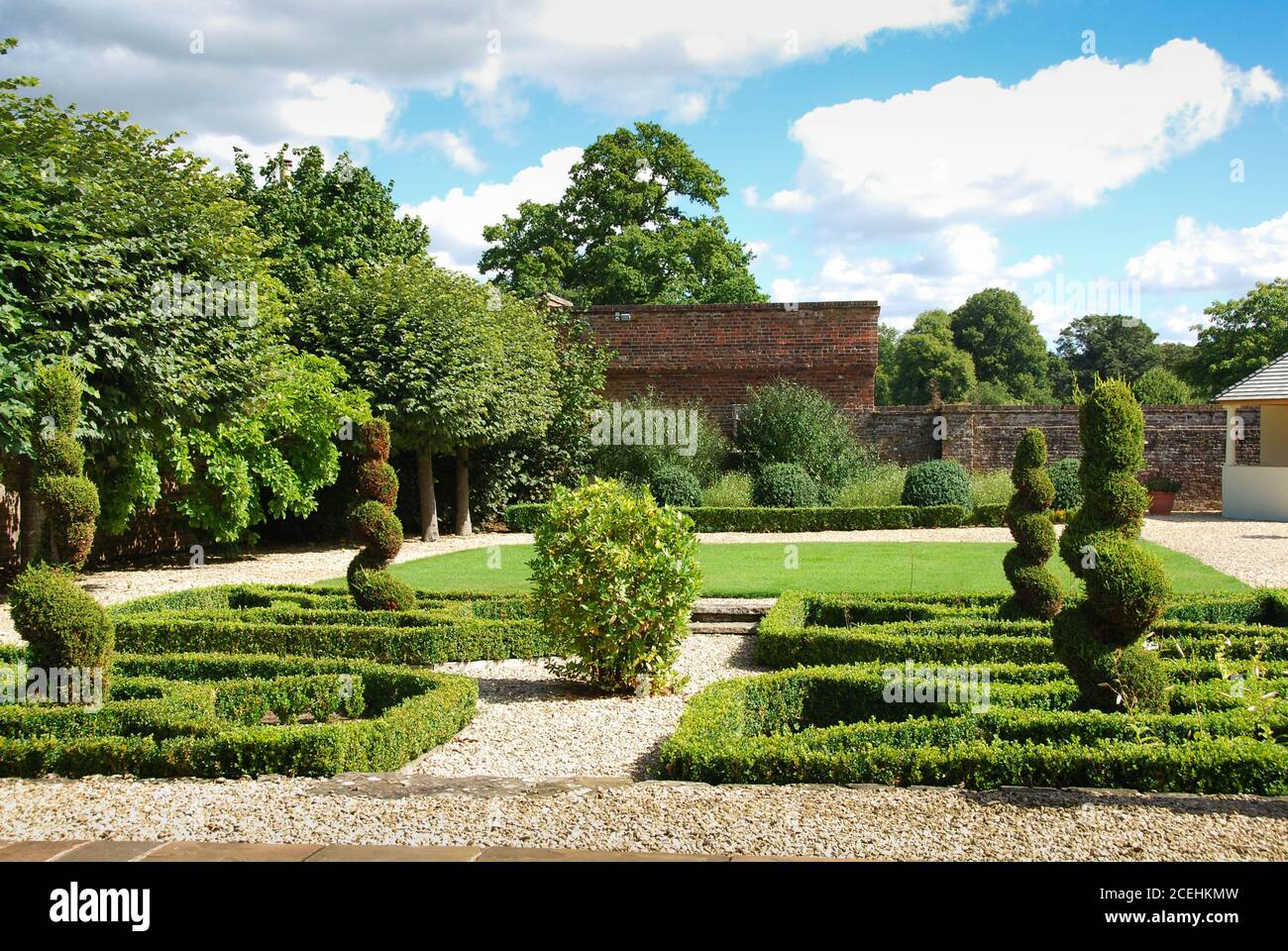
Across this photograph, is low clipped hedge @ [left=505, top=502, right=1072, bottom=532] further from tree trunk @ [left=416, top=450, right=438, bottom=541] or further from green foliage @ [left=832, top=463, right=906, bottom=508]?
tree trunk @ [left=416, top=450, right=438, bottom=541]

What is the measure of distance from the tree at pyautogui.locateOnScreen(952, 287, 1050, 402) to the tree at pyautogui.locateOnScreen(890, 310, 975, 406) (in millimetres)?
1254

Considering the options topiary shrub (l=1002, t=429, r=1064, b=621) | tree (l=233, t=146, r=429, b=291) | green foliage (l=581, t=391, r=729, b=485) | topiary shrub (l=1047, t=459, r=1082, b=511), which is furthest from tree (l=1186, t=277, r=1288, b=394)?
topiary shrub (l=1002, t=429, r=1064, b=621)

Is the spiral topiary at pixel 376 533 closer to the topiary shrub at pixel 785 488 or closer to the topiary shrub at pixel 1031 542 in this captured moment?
the topiary shrub at pixel 1031 542

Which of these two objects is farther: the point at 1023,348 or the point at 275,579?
the point at 1023,348

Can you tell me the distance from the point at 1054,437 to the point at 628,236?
15530 millimetres

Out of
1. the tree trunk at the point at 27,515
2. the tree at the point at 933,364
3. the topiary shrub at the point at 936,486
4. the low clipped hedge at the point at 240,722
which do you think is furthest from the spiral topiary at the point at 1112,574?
the tree at the point at 933,364

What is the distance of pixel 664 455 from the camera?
77.2 feet

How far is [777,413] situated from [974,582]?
37.0 feet

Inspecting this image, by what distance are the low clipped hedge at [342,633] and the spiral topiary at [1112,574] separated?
161 inches

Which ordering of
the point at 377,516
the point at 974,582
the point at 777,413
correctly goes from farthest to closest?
the point at 777,413 < the point at 974,582 < the point at 377,516

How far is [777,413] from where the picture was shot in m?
24.1

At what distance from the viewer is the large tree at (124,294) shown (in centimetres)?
1118
